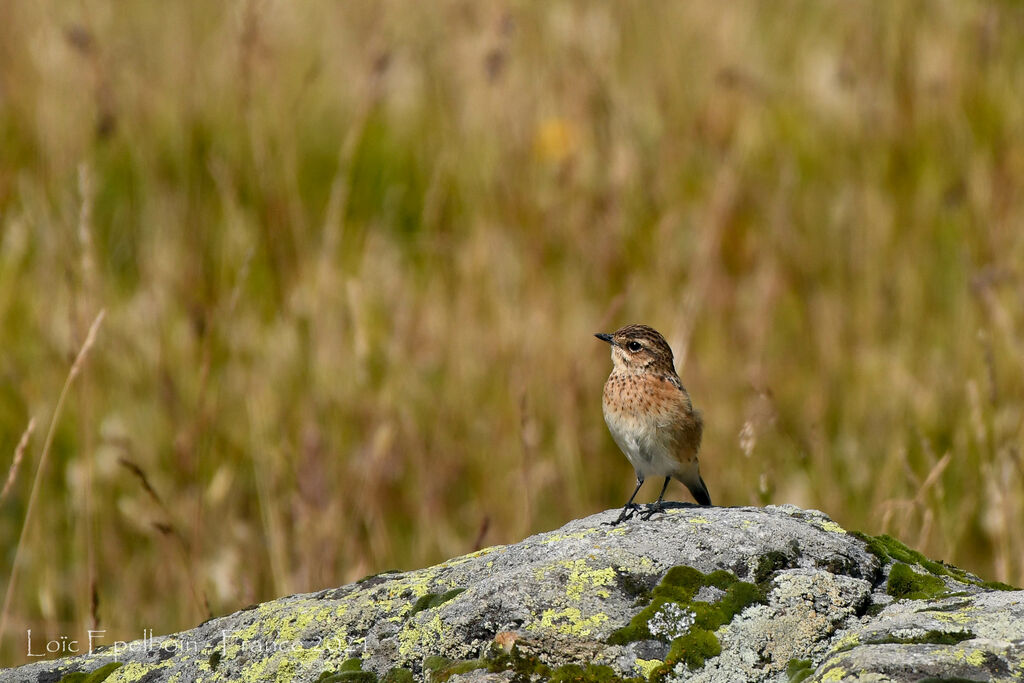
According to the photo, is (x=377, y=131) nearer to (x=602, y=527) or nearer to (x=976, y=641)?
(x=602, y=527)

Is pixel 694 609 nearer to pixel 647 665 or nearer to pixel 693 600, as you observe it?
pixel 693 600

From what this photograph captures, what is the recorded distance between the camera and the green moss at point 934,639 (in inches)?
88.7

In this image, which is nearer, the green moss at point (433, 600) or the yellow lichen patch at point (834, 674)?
the yellow lichen patch at point (834, 674)

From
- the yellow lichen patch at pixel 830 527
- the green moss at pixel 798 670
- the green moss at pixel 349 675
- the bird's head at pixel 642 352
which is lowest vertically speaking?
the green moss at pixel 798 670

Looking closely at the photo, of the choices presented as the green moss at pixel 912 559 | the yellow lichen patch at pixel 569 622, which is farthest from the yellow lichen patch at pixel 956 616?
the yellow lichen patch at pixel 569 622

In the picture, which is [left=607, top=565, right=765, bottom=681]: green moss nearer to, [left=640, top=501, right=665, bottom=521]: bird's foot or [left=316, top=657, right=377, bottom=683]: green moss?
[left=640, top=501, right=665, bottom=521]: bird's foot

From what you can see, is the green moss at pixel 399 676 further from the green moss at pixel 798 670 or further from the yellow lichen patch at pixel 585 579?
the green moss at pixel 798 670

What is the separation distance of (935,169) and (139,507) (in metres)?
5.13

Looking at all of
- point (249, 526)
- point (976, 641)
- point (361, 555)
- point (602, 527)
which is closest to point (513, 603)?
point (602, 527)

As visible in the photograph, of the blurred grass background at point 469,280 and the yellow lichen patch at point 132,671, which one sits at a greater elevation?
the blurred grass background at point 469,280

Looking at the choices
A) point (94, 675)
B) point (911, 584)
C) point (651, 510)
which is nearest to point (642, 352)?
point (651, 510)

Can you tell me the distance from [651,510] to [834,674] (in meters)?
1.04

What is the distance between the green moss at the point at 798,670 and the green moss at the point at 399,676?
788 mm

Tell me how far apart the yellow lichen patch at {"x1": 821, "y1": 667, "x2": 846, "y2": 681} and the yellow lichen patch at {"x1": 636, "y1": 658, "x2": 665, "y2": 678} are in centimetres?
37
